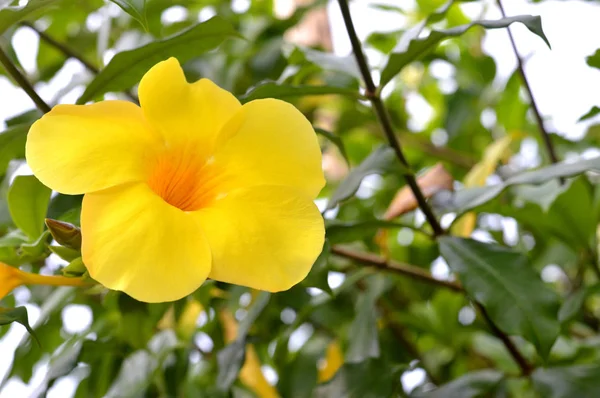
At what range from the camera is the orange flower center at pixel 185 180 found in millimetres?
577

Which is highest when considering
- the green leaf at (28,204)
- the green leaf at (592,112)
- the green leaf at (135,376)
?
the green leaf at (28,204)

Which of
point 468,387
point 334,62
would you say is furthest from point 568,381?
point 334,62

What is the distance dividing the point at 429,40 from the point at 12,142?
479 millimetres

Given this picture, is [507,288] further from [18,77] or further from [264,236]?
[18,77]

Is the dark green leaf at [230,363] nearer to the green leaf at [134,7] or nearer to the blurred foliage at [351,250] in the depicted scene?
the blurred foliage at [351,250]

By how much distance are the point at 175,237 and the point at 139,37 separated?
2.58ft

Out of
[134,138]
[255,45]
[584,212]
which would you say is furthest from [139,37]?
[584,212]

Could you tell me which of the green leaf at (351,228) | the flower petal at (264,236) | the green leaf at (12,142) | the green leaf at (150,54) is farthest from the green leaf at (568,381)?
the green leaf at (12,142)

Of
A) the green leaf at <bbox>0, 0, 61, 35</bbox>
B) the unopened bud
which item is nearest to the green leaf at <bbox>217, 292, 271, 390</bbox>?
the unopened bud

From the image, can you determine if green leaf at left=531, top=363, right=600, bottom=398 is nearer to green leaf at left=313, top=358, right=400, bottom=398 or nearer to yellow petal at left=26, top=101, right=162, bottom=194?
green leaf at left=313, top=358, right=400, bottom=398

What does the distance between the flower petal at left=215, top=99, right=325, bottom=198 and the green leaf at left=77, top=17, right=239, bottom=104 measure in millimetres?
193

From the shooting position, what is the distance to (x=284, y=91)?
2.41 feet

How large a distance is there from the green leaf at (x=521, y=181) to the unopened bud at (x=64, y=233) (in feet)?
1.64

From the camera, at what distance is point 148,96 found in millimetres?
529
